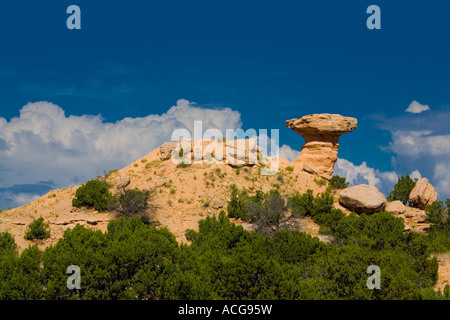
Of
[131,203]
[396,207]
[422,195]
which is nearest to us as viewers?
[131,203]

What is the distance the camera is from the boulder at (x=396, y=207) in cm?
3791

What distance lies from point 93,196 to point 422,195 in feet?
98.2

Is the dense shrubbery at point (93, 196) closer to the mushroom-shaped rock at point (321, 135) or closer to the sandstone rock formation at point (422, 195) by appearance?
the mushroom-shaped rock at point (321, 135)

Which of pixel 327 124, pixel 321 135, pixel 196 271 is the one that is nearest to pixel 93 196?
pixel 196 271

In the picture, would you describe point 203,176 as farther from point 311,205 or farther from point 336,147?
point 336,147

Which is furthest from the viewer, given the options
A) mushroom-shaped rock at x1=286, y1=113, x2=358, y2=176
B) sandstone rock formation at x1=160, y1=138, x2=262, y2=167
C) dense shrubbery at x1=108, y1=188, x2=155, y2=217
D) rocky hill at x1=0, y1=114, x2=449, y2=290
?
mushroom-shaped rock at x1=286, y1=113, x2=358, y2=176

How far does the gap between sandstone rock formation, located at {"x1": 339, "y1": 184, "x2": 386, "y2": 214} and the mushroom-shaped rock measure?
239 inches

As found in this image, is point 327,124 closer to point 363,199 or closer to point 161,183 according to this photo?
point 363,199

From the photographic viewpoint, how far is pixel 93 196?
36.7m

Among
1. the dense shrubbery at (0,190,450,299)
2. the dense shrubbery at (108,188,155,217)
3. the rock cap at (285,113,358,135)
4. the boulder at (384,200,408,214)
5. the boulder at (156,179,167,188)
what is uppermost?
the rock cap at (285,113,358,135)

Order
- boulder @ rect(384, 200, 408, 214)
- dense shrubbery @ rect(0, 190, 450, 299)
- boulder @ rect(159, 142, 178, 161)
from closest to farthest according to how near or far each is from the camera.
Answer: dense shrubbery @ rect(0, 190, 450, 299), boulder @ rect(384, 200, 408, 214), boulder @ rect(159, 142, 178, 161)

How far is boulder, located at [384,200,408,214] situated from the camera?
124 ft

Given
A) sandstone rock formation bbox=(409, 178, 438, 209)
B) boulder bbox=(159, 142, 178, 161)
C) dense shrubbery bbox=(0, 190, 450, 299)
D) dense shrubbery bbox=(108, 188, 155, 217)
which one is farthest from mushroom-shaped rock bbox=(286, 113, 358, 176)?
dense shrubbery bbox=(0, 190, 450, 299)

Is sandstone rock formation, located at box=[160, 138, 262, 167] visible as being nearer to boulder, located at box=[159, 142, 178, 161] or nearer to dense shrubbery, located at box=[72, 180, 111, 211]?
boulder, located at box=[159, 142, 178, 161]
